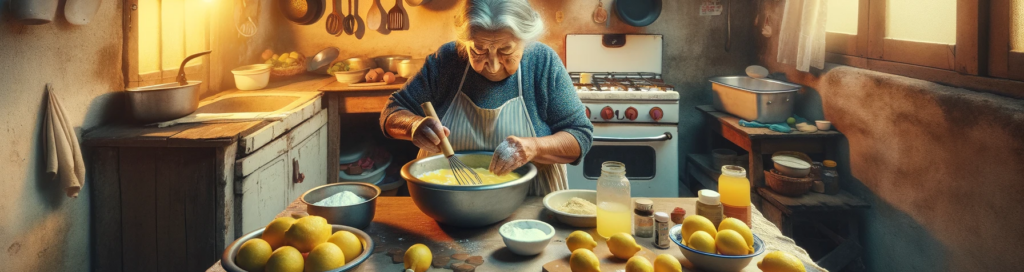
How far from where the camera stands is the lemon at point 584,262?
1.19m

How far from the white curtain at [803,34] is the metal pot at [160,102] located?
3352 mm

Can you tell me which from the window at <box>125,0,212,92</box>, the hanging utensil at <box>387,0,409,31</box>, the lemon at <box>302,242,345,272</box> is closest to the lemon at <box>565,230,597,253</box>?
the lemon at <box>302,242,345,272</box>

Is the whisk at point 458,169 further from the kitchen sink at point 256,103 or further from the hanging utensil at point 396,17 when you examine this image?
the hanging utensil at point 396,17

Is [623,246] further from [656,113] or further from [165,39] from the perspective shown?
[165,39]

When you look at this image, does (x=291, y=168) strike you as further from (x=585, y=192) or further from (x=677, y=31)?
(x=677, y=31)

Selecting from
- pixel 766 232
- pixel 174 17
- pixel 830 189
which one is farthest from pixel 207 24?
pixel 830 189

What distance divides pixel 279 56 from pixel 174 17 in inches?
52.5

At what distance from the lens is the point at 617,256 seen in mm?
1332

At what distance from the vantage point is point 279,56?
4488mm

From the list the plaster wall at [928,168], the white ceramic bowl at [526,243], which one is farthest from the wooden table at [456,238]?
the plaster wall at [928,168]

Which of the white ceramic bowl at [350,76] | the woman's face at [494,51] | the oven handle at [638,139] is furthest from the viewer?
the white ceramic bowl at [350,76]

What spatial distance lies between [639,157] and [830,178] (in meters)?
1.18

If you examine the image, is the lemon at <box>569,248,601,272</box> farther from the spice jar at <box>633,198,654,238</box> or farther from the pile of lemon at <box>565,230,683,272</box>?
the spice jar at <box>633,198,654,238</box>

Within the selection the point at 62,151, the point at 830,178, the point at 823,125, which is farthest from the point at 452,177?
the point at 823,125
